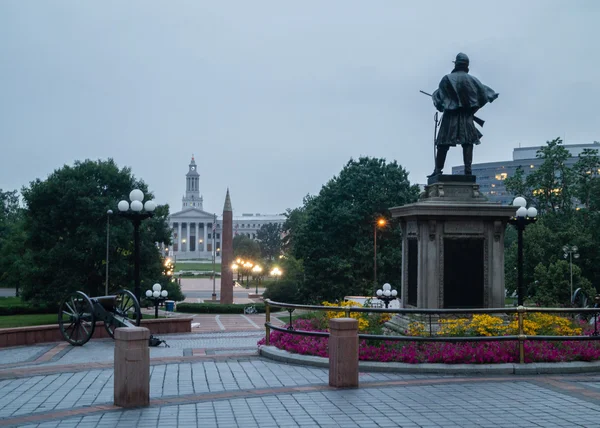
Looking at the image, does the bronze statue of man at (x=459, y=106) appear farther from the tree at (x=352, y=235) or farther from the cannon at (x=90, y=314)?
the tree at (x=352, y=235)

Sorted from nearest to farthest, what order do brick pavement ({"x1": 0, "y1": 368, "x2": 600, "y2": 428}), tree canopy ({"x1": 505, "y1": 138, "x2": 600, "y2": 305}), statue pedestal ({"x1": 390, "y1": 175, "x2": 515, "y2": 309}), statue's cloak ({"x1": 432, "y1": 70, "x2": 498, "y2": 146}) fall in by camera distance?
brick pavement ({"x1": 0, "y1": 368, "x2": 600, "y2": 428}) → statue pedestal ({"x1": 390, "y1": 175, "x2": 515, "y2": 309}) → statue's cloak ({"x1": 432, "y1": 70, "x2": 498, "y2": 146}) → tree canopy ({"x1": 505, "y1": 138, "x2": 600, "y2": 305})

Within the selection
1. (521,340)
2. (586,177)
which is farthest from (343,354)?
(586,177)

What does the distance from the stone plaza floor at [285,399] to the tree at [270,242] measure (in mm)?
122571

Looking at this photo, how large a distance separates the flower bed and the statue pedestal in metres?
1.45

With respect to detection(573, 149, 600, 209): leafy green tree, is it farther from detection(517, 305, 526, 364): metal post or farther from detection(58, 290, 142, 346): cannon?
detection(517, 305, 526, 364): metal post

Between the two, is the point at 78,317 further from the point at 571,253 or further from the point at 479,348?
the point at 571,253

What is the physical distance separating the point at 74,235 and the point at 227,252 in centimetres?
1586

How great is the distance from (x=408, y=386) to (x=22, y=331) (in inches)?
512

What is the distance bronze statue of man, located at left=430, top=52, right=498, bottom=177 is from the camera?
15281 millimetres

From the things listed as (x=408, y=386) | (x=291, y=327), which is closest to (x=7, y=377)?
(x=291, y=327)

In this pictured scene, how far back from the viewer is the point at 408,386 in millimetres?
10266

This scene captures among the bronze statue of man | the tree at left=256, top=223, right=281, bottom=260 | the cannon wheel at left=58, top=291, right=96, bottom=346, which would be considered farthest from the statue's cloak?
the tree at left=256, top=223, right=281, bottom=260

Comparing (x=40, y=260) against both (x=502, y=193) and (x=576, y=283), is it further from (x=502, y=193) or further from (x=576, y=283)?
(x=502, y=193)

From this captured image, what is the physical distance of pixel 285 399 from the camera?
364 inches
